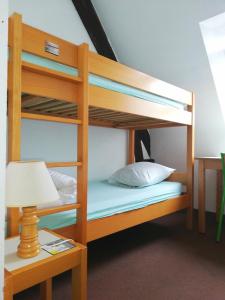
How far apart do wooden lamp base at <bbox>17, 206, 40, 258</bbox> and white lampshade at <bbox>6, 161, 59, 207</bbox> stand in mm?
115

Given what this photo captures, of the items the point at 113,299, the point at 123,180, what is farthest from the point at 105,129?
the point at 113,299

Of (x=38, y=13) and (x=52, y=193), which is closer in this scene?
(x=52, y=193)

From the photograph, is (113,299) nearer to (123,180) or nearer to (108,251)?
(108,251)

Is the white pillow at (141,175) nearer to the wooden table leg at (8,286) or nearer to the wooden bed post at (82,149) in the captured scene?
the wooden bed post at (82,149)

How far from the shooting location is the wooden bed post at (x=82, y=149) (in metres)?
1.42

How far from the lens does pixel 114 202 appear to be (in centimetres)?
171

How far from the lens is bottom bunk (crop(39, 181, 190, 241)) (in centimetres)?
141

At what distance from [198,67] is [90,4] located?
5.07 feet

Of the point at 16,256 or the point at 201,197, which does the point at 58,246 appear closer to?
the point at 16,256

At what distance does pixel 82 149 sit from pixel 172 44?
196 centimetres

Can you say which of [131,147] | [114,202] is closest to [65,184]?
[114,202]

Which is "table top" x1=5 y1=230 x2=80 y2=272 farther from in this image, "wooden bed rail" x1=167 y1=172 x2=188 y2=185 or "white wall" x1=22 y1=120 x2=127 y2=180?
"wooden bed rail" x1=167 y1=172 x2=188 y2=185

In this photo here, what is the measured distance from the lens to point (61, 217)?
139cm

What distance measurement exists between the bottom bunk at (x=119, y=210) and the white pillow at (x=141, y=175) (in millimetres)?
74
